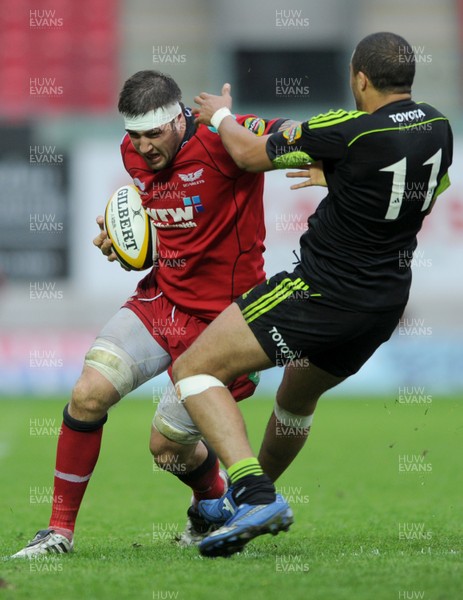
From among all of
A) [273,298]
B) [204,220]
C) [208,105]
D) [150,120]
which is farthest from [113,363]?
[208,105]

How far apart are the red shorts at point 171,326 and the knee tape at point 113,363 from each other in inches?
10.9

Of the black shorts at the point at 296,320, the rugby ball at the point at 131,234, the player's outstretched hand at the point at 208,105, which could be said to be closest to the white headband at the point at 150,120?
the player's outstretched hand at the point at 208,105

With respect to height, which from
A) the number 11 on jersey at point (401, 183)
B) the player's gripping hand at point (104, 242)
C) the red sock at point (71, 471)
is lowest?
the red sock at point (71, 471)

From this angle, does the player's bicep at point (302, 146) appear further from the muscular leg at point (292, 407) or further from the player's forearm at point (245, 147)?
the muscular leg at point (292, 407)

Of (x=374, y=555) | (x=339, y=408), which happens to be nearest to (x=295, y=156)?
(x=374, y=555)

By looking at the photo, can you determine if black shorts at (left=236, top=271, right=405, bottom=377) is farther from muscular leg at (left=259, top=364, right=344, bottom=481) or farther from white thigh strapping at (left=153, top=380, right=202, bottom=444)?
white thigh strapping at (left=153, top=380, right=202, bottom=444)

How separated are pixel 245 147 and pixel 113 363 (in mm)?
1216

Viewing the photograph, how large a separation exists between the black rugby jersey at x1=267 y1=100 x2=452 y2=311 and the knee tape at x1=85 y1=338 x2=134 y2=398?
1.02 metres

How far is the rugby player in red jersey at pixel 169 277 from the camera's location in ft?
17.7

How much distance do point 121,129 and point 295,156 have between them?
13.4 metres

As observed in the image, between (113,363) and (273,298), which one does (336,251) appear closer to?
(273,298)

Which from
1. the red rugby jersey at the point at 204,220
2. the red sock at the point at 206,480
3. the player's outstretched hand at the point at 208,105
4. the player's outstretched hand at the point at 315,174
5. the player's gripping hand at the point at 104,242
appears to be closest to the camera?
the player's outstretched hand at the point at 315,174

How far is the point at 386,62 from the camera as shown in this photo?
4.76m

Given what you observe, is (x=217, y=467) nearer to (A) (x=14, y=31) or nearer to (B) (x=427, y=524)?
(B) (x=427, y=524)
